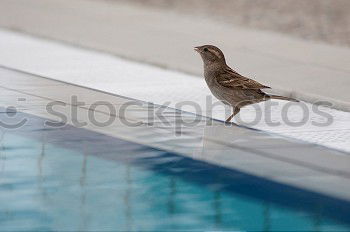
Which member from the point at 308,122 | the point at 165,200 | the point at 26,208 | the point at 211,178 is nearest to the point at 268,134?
the point at 308,122

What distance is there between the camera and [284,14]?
14562mm

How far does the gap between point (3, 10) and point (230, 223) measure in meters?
8.76

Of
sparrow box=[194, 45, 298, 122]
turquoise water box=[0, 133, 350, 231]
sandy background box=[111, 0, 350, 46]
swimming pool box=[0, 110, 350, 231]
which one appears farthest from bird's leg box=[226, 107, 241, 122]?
sandy background box=[111, 0, 350, 46]

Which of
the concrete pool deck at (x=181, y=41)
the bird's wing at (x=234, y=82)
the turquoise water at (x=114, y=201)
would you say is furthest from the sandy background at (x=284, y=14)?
the turquoise water at (x=114, y=201)

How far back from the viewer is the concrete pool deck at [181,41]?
10859 mm

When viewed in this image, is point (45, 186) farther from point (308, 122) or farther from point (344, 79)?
point (344, 79)

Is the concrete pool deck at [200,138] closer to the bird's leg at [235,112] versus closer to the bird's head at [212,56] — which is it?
the bird's leg at [235,112]

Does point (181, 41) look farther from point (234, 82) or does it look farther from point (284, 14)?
point (234, 82)

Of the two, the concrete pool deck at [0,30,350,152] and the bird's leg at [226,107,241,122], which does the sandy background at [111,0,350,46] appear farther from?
the bird's leg at [226,107,241,122]

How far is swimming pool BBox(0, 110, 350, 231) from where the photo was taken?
656 cm

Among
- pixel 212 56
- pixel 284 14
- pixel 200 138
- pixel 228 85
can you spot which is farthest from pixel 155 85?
pixel 284 14

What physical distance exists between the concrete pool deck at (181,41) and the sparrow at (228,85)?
122 centimetres

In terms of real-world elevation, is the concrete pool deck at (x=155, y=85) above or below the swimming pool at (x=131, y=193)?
above

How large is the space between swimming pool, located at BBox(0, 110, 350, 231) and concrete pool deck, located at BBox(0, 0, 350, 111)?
2553 mm
